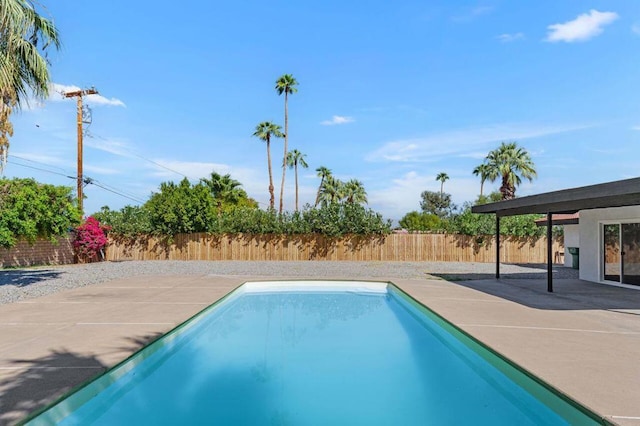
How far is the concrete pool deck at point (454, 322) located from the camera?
11.8ft

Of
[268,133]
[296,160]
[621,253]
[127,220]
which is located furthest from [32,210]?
[296,160]

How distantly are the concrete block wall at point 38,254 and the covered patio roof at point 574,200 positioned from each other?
1695 centimetres

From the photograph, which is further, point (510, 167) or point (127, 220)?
point (510, 167)

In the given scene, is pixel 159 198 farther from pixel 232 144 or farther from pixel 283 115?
pixel 283 115

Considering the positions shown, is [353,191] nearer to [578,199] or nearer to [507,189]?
[507,189]

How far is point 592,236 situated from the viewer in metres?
12.2

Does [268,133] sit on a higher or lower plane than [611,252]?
higher

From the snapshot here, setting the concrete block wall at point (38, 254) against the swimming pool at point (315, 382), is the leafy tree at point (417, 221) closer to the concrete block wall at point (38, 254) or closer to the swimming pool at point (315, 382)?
the concrete block wall at point (38, 254)

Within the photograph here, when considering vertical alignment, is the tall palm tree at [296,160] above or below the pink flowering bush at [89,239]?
above

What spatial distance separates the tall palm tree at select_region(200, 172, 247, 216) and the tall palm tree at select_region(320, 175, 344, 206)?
10.6m

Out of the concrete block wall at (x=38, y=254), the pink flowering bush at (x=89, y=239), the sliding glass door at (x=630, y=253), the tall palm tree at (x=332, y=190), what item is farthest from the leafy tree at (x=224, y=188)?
the sliding glass door at (x=630, y=253)

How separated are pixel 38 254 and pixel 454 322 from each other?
18655 millimetres

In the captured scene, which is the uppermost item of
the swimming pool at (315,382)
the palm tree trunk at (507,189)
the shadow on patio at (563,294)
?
the palm tree trunk at (507,189)

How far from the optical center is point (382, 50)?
51.7ft
